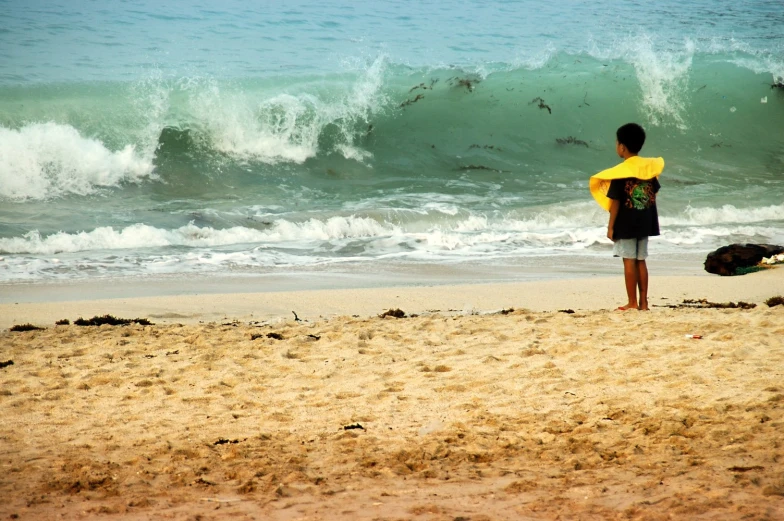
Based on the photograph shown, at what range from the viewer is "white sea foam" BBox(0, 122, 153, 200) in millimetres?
13117

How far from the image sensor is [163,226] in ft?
36.2

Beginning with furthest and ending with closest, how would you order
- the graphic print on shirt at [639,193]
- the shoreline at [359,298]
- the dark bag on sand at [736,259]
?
the dark bag on sand at [736,259], the shoreline at [359,298], the graphic print on shirt at [639,193]

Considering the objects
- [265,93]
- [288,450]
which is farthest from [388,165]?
[288,450]

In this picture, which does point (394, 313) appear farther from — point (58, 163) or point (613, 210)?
point (58, 163)

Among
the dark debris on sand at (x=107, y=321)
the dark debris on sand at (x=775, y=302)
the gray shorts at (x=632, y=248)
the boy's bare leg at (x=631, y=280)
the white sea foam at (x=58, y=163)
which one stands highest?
the white sea foam at (x=58, y=163)

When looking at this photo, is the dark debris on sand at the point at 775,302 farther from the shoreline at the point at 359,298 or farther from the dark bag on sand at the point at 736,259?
the dark bag on sand at the point at 736,259

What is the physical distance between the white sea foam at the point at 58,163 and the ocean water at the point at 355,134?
47 millimetres

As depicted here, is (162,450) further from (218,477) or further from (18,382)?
(18,382)

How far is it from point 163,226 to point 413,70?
1018 centimetres

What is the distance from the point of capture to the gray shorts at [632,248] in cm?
615

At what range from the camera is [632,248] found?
6156 mm

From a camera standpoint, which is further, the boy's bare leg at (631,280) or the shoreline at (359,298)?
the shoreline at (359,298)

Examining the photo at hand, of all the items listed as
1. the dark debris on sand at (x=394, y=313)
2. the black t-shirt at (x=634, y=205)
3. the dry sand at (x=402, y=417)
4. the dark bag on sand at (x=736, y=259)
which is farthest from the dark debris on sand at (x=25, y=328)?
the dark bag on sand at (x=736, y=259)

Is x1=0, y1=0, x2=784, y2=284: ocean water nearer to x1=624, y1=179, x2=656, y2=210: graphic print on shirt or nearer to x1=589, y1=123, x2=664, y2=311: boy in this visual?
x1=589, y1=123, x2=664, y2=311: boy
